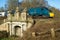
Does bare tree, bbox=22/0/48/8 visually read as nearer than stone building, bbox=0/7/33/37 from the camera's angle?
No

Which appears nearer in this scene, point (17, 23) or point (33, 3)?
point (17, 23)

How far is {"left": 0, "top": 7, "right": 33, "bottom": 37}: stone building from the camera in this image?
154 feet

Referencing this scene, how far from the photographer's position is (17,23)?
159ft

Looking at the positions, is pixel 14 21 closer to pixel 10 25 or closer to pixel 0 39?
pixel 10 25

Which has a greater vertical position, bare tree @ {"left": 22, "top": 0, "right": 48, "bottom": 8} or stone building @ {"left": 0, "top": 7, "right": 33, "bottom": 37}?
bare tree @ {"left": 22, "top": 0, "right": 48, "bottom": 8}

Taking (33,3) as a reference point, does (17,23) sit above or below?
below

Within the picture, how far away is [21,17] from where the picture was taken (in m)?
47.5

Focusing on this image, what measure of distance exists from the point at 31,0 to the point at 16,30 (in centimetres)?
2136

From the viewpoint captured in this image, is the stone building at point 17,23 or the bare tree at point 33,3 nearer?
the stone building at point 17,23

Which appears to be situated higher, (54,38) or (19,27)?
(54,38)

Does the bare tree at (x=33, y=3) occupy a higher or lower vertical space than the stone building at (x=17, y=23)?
higher

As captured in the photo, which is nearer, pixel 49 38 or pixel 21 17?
pixel 49 38

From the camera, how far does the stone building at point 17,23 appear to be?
46.9m

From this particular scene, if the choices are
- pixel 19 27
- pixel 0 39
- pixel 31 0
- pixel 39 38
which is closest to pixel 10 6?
pixel 31 0
